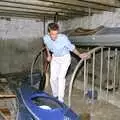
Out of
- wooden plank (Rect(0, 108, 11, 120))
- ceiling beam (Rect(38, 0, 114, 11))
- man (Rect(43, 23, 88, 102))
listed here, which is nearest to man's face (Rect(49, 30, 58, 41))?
man (Rect(43, 23, 88, 102))

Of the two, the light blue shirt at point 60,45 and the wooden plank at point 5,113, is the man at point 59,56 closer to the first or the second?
the light blue shirt at point 60,45

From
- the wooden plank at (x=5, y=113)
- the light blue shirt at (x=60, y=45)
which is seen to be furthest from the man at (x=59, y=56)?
the wooden plank at (x=5, y=113)

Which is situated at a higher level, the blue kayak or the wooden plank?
the blue kayak

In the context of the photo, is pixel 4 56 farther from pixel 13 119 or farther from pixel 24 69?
pixel 13 119

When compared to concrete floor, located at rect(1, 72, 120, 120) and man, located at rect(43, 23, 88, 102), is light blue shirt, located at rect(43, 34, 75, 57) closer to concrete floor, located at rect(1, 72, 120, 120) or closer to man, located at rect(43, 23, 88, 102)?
man, located at rect(43, 23, 88, 102)

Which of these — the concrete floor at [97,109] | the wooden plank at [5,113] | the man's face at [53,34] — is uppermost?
the man's face at [53,34]

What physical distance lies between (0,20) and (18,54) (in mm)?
966

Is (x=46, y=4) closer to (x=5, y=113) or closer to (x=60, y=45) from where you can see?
(x=60, y=45)

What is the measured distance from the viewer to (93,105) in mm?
4031

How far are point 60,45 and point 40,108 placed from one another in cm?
110

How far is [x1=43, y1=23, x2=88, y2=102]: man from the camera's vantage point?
140 inches

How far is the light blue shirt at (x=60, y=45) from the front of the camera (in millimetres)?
3562

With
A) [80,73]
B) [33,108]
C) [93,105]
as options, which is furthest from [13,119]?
[80,73]

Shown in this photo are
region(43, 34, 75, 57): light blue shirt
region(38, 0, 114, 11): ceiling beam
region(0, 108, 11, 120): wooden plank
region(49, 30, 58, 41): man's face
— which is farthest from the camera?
region(38, 0, 114, 11): ceiling beam
